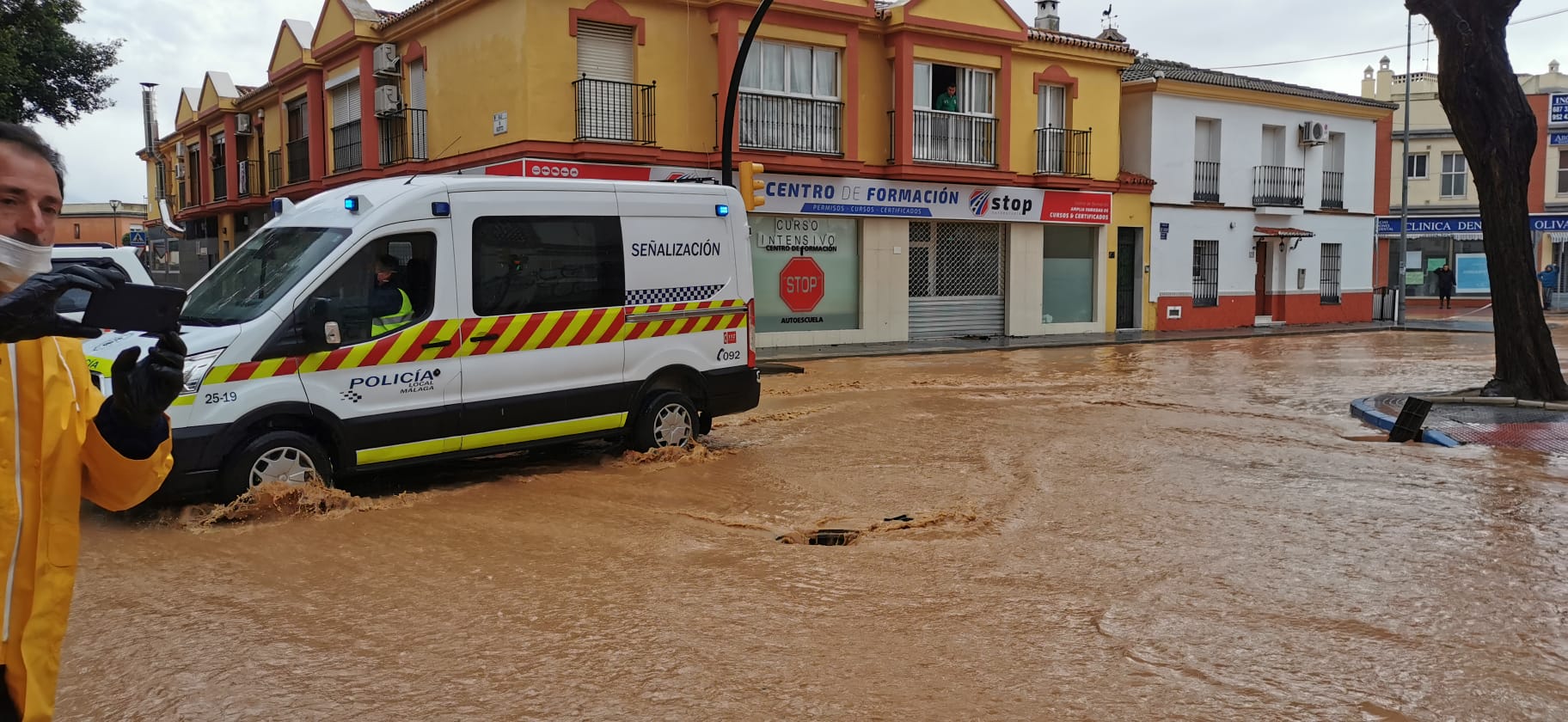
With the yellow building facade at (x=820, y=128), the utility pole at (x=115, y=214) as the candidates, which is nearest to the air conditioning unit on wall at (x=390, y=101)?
the yellow building facade at (x=820, y=128)

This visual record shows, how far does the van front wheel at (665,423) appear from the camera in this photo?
9172 mm

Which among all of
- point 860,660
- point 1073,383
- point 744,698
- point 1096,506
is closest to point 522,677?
point 744,698

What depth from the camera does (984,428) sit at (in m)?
11.5

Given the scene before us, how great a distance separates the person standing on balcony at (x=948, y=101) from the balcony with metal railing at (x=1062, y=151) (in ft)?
8.17

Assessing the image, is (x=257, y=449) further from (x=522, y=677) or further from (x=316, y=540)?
(x=522, y=677)

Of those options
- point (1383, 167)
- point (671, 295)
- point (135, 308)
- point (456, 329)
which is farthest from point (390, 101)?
point (1383, 167)

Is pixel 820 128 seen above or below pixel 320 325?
above

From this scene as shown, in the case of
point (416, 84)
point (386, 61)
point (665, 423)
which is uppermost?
point (386, 61)

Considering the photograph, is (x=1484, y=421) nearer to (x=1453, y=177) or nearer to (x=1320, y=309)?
(x=1320, y=309)

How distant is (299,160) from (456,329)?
877 inches

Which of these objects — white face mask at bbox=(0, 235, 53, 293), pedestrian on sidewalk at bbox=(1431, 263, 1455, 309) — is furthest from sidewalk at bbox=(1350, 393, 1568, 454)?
pedestrian on sidewalk at bbox=(1431, 263, 1455, 309)

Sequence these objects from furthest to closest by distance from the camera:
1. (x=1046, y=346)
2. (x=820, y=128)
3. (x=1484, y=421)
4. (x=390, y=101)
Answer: (x=1046, y=346) < (x=390, y=101) < (x=820, y=128) < (x=1484, y=421)

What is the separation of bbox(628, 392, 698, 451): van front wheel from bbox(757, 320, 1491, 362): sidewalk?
1019 cm

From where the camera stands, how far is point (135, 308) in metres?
1.99
